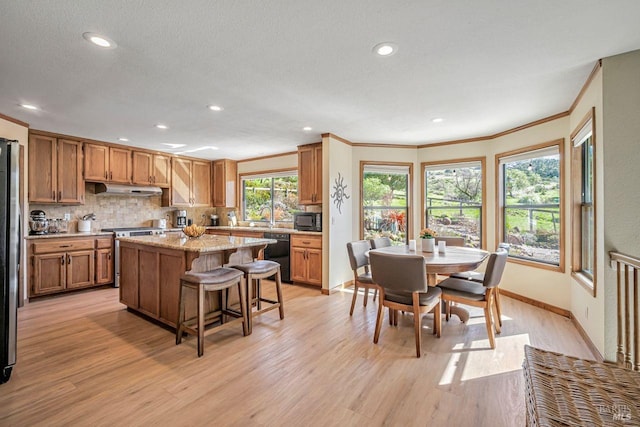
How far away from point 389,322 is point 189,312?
213 centimetres

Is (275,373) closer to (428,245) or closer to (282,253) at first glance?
(428,245)

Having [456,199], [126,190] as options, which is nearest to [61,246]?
[126,190]

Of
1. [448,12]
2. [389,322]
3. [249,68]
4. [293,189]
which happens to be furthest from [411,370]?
[293,189]

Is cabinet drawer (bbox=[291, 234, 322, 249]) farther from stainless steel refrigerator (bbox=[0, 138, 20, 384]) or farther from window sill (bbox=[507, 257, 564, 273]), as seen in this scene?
stainless steel refrigerator (bbox=[0, 138, 20, 384])

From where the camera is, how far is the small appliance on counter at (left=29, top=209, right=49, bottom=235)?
436 cm

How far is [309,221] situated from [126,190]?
3215 mm

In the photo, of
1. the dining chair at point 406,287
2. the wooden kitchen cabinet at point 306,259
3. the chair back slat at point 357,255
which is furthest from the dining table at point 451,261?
the wooden kitchen cabinet at point 306,259

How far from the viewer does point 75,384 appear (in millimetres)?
2160

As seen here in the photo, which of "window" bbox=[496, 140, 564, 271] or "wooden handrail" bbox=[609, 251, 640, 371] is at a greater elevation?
"window" bbox=[496, 140, 564, 271]

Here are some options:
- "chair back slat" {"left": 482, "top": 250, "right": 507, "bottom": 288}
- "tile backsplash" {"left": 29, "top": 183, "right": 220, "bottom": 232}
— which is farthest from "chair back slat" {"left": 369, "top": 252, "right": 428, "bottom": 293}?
"tile backsplash" {"left": 29, "top": 183, "right": 220, "bottom": 232}

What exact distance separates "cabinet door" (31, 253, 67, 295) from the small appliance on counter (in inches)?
19.0

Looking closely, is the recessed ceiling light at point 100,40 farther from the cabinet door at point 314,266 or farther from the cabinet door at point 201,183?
the cabinet door at point 201,183

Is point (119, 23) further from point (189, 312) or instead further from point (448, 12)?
point (189, 312)

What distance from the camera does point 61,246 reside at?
4.33m
